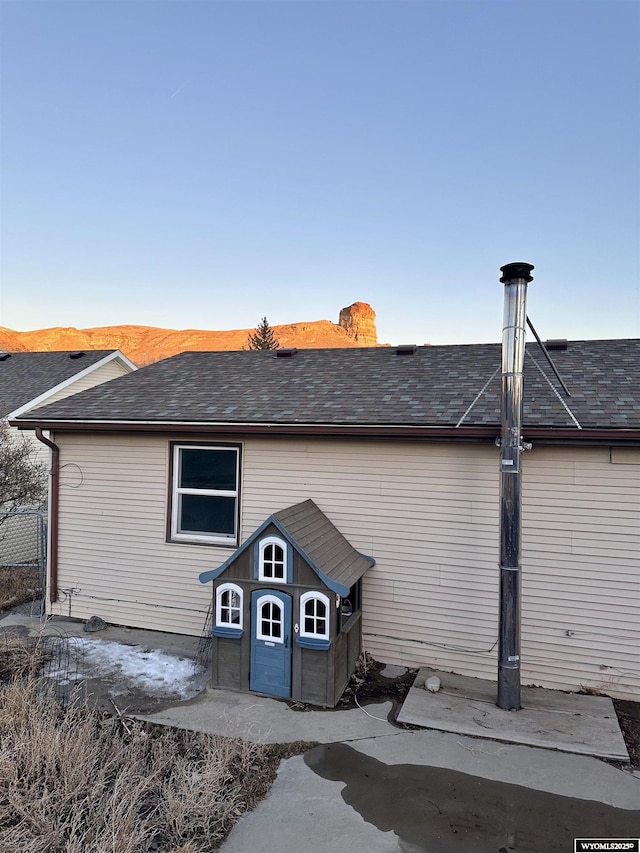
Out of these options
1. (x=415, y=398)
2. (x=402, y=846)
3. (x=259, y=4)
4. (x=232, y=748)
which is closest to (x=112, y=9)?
(x=259, y=4)

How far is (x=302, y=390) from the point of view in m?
7.61

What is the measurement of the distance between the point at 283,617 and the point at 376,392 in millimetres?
3444

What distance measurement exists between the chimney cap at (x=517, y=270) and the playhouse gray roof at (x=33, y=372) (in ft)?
37.4

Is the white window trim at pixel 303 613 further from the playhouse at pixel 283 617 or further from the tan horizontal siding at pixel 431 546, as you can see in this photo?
the tan horizontal siding at pixel 431 546

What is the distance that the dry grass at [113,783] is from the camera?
3.03 m

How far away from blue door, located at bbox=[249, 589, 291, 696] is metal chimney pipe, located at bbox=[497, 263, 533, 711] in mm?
2253

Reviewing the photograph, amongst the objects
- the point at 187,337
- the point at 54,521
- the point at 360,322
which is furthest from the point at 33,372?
the point at 187,337

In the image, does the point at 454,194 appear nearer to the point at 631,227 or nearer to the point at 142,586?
the point at 631,227

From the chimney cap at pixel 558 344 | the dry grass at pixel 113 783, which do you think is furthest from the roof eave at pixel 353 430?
the dry grass at pixel 113 783

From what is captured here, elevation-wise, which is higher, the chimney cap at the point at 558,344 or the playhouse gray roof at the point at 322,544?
the chimney cap at the point at 558,344

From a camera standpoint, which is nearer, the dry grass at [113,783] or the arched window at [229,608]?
the dry grass at [113,783]

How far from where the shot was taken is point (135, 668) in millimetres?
5938

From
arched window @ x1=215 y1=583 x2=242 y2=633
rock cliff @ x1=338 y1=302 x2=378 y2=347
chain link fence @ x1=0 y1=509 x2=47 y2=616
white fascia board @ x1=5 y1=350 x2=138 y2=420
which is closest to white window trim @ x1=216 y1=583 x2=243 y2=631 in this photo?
arched window @ x1=215 y1=583 x2=242 y2=633

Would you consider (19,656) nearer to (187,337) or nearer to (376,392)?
(376,392)
